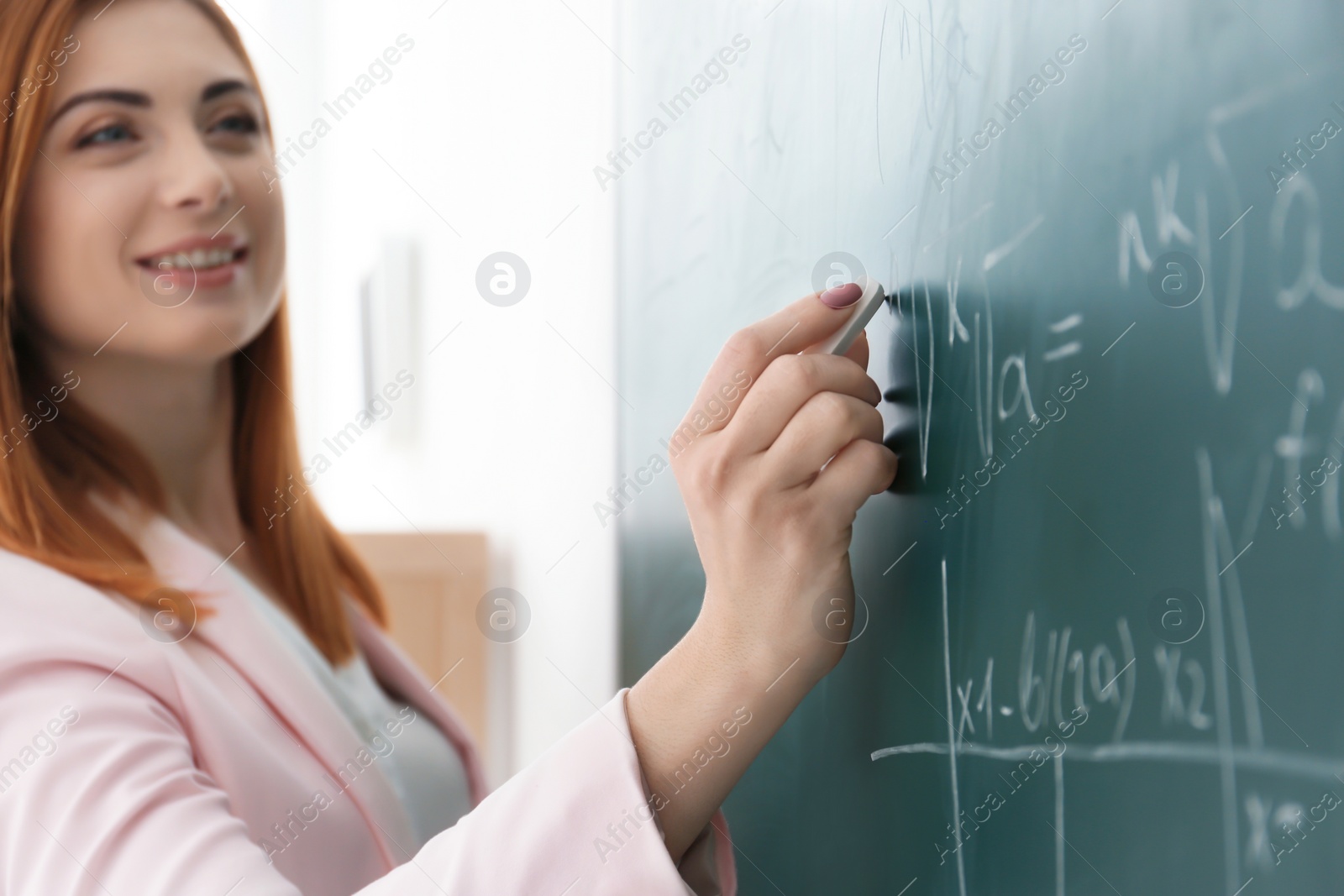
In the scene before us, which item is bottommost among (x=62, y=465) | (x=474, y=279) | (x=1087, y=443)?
(x=1087, y=443)

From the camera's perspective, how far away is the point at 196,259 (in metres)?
0.74

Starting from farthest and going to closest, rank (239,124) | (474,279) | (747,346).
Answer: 1. (474,279)
2. (239,124)
3. (747,346)

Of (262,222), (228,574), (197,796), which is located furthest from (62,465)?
(197,796)

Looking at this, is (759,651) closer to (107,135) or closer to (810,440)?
(810,440)

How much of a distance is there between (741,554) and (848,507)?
0.18 ft

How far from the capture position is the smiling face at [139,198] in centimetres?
67

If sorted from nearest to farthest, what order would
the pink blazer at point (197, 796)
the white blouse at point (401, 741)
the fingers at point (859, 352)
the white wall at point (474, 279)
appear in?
the pink blazer at point (197, 796) → the fingers at point (859, 352) → the white blouse at point (401, 741) → the white wall at point (474, 279)

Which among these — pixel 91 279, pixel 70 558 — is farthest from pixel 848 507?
pixel 91 279

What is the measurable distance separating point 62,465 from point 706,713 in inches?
21.2

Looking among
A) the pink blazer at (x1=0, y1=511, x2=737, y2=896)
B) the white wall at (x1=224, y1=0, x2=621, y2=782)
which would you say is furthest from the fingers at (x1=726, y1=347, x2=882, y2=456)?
the white wall at (x1=224, y1=0, x2=621, y2=782)

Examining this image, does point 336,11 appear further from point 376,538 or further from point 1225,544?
point 1225,544

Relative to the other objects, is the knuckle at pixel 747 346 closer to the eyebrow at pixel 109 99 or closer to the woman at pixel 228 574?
the woman at pixel 228 574

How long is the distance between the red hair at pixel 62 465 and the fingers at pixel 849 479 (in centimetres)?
43

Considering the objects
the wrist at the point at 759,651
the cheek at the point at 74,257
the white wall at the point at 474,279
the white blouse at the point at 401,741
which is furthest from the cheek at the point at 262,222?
the white wall at the point at 474,279
